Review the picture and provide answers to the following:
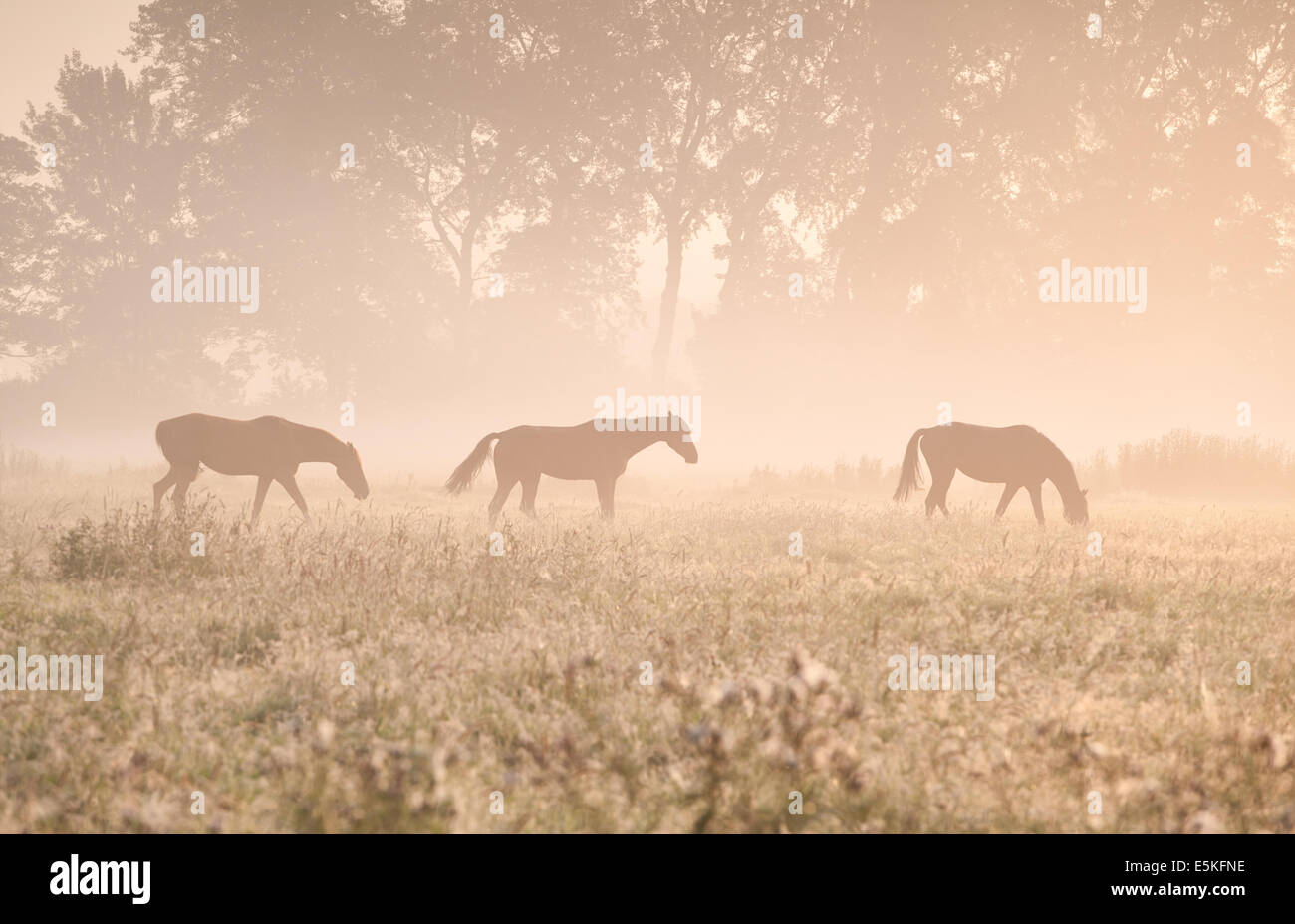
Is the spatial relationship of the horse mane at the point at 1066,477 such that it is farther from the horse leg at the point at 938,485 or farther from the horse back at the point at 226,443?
the horse back at the point at 226,443

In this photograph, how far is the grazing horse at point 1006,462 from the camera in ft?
41.2

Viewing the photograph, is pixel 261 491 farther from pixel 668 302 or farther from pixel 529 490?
pixel 668 302

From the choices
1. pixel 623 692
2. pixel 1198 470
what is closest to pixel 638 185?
pixel 1198 470

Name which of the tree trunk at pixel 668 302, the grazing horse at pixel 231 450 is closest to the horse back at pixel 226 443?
the grazing horse at pixel 231 450

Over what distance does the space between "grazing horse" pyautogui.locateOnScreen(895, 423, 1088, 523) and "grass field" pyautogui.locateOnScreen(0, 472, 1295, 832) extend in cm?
338

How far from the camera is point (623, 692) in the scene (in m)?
4.61

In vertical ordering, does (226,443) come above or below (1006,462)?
above

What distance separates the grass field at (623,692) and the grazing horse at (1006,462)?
11.1ft

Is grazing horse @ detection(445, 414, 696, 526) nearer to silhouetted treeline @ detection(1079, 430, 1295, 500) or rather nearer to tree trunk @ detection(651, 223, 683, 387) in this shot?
silhouetted treeline @ detection(1079, 430, 1295, 500)

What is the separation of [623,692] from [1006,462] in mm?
9633

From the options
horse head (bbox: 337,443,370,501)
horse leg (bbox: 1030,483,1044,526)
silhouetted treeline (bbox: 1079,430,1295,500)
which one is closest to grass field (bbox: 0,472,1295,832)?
horse leg (bbox: 1030,483,1044,526)

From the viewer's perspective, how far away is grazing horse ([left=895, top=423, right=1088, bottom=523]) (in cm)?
1256

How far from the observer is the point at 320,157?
38906mm
